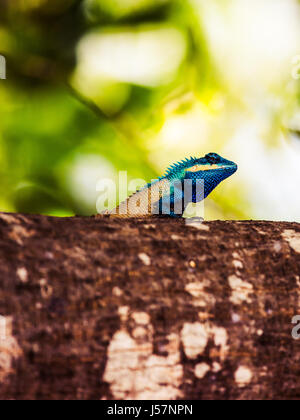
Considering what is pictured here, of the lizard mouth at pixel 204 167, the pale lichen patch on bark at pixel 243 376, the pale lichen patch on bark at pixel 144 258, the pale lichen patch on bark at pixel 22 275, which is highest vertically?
the lizard mouth at pixel 204 167

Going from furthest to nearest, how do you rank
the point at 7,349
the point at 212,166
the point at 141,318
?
the point at 212,166, the point at 141,318, the point at 7,349

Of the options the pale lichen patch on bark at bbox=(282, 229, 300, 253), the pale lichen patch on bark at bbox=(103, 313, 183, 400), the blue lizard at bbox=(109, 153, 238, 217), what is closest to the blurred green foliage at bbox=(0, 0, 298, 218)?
the blue lizard at bbox=(109, 153, 238, 217)

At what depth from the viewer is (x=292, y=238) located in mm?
1390

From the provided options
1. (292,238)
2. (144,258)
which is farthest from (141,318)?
(292,238)

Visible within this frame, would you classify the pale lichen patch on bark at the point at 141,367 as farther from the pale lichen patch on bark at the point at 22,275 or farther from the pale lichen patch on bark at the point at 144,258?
the pale lichen patch on bark at the point at 22,275

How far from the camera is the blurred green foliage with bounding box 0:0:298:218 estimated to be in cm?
270

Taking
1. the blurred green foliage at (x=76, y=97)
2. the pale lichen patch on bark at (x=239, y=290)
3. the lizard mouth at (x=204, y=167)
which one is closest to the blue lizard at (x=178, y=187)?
the lizard mouth at (x=204, y=167)

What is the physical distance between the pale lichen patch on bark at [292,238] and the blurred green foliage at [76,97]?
1.46 metres

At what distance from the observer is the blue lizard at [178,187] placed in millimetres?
2143

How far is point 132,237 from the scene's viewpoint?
1.19 m

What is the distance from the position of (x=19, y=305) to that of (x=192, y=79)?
7.23 feet

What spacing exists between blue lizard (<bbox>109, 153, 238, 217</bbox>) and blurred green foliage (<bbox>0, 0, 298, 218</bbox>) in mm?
570

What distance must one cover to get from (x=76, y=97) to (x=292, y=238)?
1.83 m

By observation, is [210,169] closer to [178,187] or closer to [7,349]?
[178,187]
